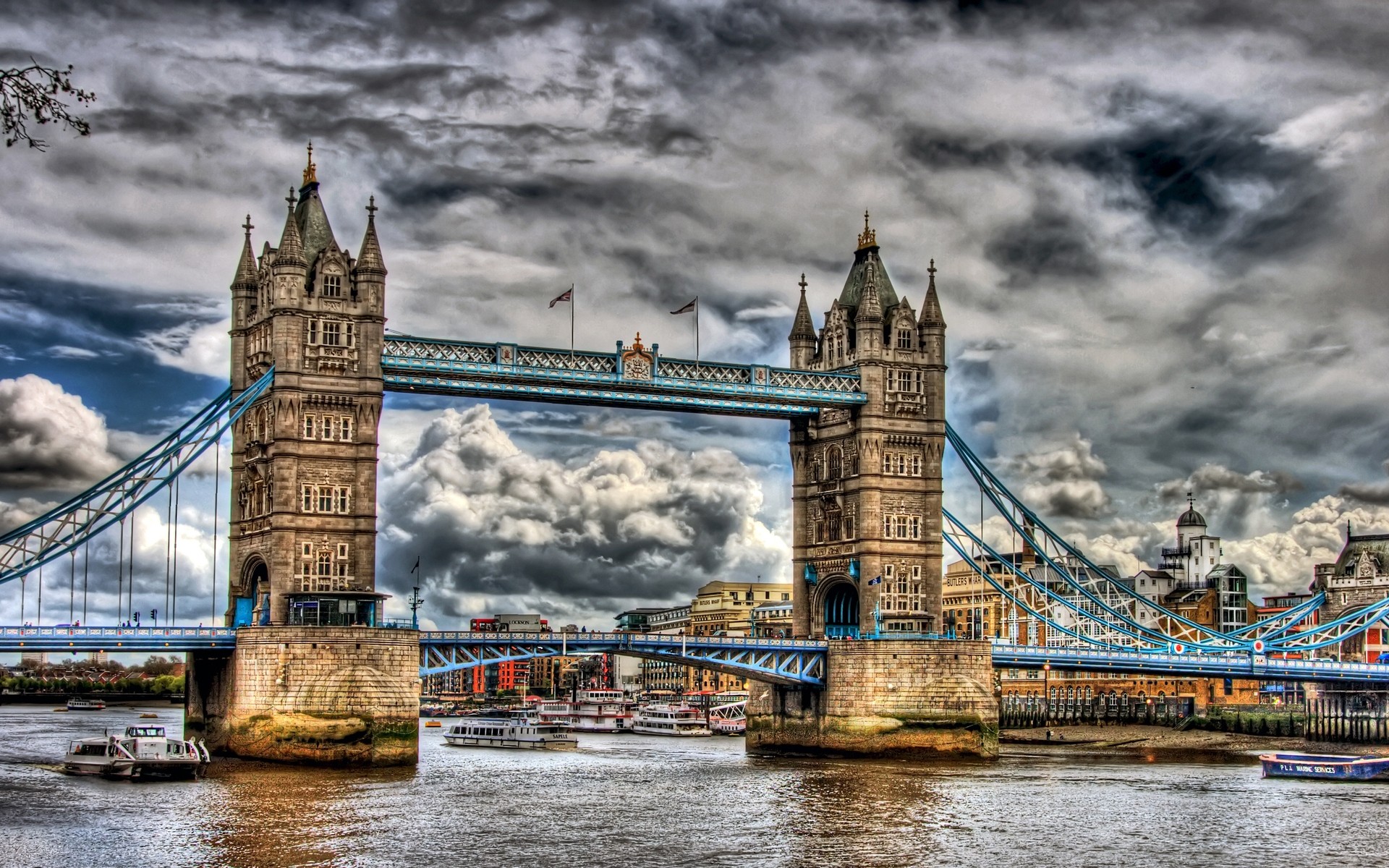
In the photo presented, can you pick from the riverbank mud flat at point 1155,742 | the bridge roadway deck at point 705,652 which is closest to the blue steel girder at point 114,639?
the bridge roadway deck at point 705,652

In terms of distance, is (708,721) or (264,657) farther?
(708,721)

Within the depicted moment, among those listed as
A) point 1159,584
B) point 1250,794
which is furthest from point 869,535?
point 1159,584

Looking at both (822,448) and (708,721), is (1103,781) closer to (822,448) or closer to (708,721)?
(822,448)

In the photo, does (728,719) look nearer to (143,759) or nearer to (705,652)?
(705,652)

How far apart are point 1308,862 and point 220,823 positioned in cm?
3832

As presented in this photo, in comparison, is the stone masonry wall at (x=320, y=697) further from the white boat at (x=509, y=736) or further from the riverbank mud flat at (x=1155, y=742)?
the riverbank mud flat at (x=1155, y=742)

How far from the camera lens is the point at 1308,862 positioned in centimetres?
5959

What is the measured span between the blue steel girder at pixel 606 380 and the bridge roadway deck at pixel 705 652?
1339 cm

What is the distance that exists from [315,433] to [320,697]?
14284 mm

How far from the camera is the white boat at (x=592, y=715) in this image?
157500 millimetres

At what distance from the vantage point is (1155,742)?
421 feet

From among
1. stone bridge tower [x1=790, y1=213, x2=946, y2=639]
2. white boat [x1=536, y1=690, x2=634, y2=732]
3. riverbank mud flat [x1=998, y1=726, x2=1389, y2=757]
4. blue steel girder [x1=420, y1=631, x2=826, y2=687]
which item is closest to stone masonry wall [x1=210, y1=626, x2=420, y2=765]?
blue steel girder [x1=420, y1=631, x2=826, y2=687]

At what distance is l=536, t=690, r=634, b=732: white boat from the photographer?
158m

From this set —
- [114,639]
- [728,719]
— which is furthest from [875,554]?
[728,719]
